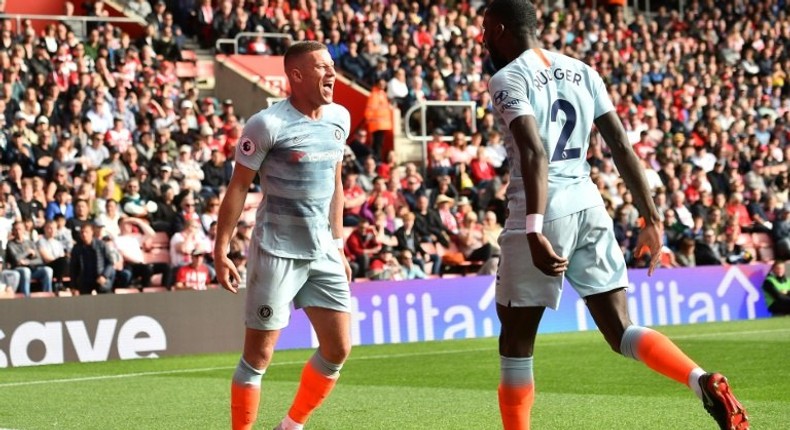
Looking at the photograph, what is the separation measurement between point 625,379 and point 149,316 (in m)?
6.98

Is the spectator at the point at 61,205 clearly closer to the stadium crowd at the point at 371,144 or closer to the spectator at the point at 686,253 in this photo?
the stadium crowd at the point at 371,144

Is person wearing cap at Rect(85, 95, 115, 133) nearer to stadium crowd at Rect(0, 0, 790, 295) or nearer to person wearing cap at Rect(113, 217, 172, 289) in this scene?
stadium crowd at Rect(0, 0, 790, 295)

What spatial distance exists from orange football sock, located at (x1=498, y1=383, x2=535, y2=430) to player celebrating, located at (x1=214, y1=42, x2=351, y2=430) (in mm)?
1343

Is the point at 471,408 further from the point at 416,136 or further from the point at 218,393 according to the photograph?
the point at 416,136

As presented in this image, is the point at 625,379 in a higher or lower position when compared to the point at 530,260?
lower

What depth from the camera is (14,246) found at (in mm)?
17203

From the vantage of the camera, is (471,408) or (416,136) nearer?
(471,408)

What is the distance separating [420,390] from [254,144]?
5190 mm

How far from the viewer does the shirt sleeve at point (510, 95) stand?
6004 millimetres

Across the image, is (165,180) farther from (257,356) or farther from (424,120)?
(257,356)

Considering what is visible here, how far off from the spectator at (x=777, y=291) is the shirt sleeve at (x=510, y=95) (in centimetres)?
1709

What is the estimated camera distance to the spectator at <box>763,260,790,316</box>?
22.2m

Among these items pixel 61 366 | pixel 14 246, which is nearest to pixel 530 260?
pixel 61 366

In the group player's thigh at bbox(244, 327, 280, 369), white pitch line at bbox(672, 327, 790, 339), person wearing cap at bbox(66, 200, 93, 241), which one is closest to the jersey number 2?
player's thigh at bbox(244, 327, 280, 369)
